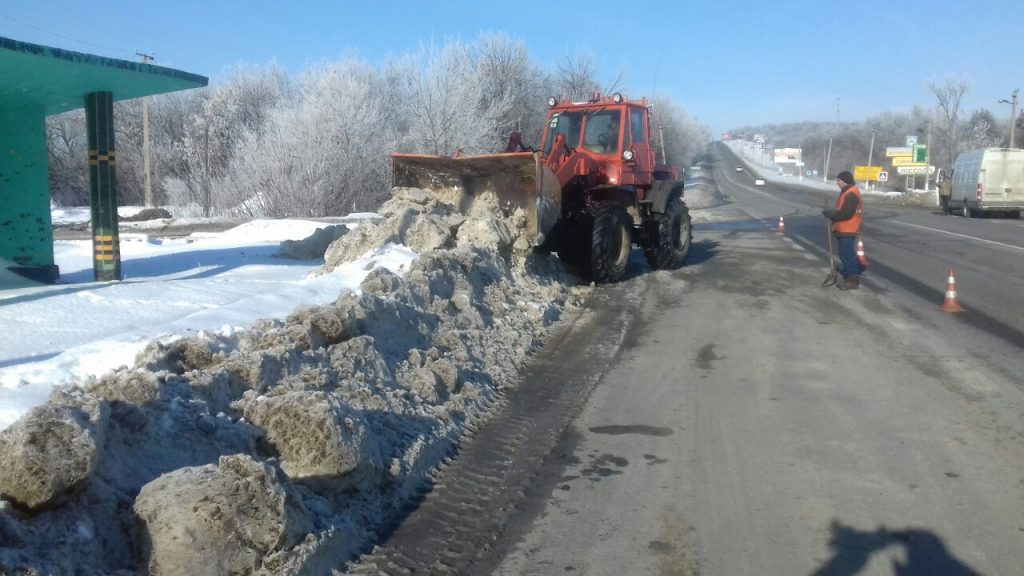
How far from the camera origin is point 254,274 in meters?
11.3

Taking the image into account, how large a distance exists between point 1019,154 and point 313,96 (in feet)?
91.0

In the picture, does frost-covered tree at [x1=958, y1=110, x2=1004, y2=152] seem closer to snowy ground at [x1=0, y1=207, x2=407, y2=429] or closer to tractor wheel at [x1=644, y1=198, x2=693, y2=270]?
tractor wheel at [x1=644, y1=198, x2=693, y2=270]

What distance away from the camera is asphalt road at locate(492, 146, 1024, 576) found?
14.8 ft

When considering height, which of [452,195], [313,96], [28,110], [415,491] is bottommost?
[415,491]

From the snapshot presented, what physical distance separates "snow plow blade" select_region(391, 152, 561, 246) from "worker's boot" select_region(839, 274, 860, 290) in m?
4.64

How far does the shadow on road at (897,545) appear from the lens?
4.26 m

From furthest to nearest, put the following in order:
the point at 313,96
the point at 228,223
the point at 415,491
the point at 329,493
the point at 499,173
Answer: the point at 313,96
the point at 228,223
the point at 499,173
the point at 415,491
the point at 329,493

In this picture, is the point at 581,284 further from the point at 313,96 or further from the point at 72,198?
the point at 72,198

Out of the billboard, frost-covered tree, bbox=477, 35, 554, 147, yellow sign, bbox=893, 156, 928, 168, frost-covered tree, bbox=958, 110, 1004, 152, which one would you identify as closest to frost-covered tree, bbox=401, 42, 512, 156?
frost-covered tree, bbox=477, 35, 554, 147

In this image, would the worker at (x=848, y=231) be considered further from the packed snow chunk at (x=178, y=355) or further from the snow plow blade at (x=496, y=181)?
the packed snow chunk at (x=178, y=355)

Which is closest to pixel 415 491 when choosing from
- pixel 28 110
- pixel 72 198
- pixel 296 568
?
pixel 296 568

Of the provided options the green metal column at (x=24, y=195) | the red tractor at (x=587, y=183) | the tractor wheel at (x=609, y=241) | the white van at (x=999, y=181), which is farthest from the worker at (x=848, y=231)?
the white van at (x=999, y=181)

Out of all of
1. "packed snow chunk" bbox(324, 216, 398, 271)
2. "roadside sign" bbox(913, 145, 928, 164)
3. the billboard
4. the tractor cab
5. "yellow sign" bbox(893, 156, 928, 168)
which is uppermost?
the billboard

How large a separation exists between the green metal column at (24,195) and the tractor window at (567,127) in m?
7.62
